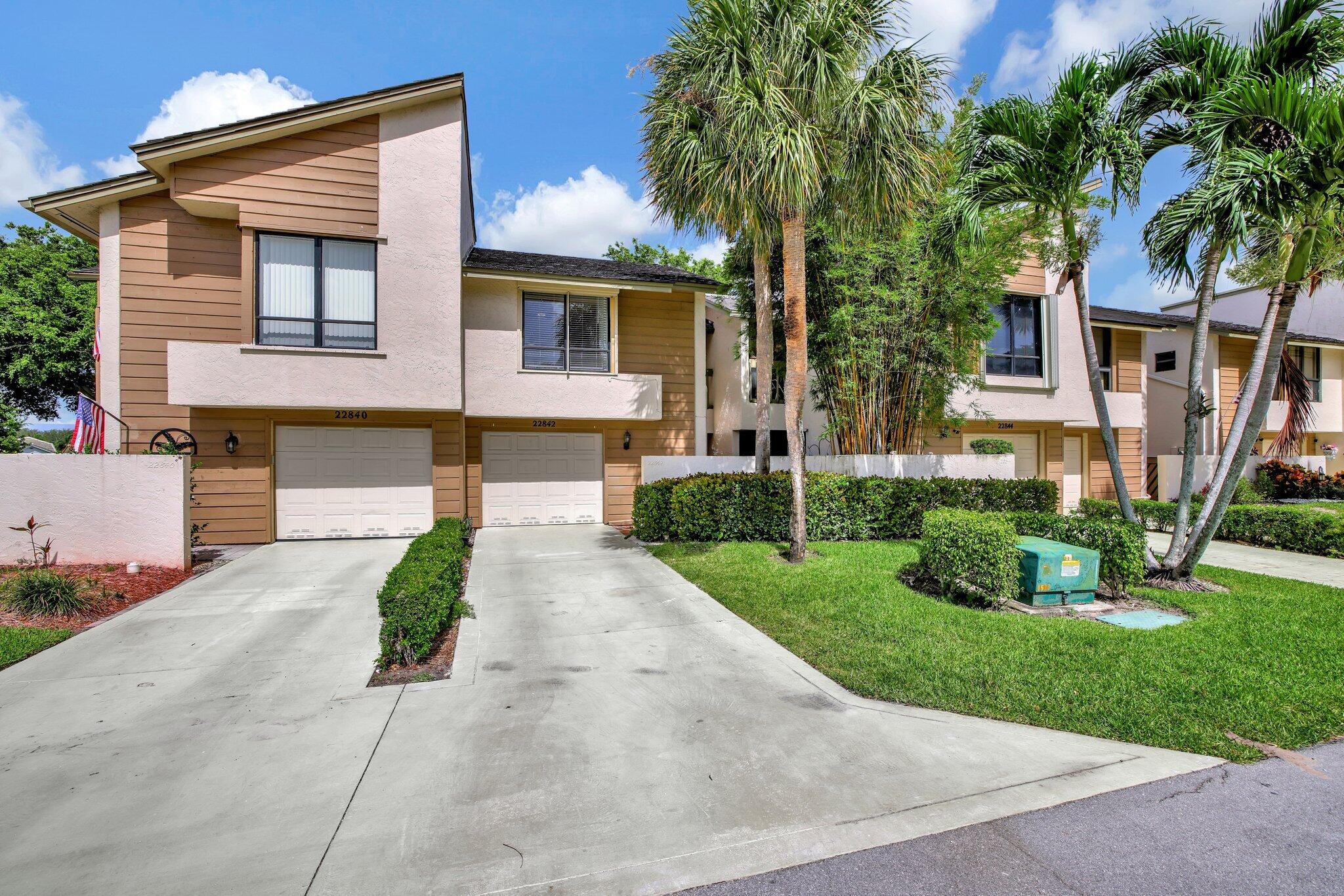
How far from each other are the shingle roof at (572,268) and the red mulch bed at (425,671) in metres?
8.32

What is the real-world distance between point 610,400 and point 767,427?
3367mm

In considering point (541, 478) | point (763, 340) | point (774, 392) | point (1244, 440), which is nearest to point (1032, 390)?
point (774, 392)

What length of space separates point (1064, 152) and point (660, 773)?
8120 millimetres

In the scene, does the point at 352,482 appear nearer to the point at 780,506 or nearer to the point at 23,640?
the point at 23,640

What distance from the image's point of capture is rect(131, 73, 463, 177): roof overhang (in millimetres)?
9578

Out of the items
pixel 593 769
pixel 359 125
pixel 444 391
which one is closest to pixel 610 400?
pixel 444 391

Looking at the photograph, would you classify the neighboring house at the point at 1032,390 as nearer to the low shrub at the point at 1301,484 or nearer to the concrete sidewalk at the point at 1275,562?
the low shrub at the point at 1301,484

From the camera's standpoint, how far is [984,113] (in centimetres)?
758

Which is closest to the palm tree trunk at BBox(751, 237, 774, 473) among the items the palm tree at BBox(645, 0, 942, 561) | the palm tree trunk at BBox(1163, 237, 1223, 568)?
the palm tree at BBox(645, 0, 942, 561)

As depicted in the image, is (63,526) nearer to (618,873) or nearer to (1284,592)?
(618,873)

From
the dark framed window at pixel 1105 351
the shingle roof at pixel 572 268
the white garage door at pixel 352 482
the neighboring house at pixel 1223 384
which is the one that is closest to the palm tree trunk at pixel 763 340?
the shingle roof at pixel 572 268

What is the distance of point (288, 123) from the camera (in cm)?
1013

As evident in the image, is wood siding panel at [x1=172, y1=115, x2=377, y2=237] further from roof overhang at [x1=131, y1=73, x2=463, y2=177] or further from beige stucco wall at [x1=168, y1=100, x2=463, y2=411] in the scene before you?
beige stucco wall at [x1=168, y1=100, x2=463, y2=411]

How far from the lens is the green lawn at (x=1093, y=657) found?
13.1ft
